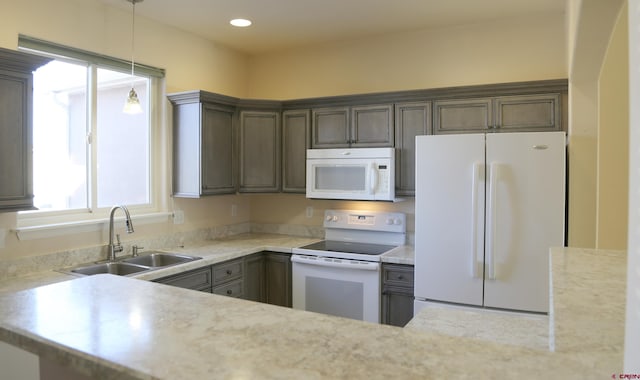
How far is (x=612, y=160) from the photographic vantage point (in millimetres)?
2658

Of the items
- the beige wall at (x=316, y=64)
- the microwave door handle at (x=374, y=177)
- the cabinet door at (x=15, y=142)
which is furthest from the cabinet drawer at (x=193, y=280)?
the microwave door handle at (x=374, y=177)

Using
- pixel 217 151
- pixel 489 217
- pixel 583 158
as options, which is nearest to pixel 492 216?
pixel 489 217

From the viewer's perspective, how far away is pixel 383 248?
376cm

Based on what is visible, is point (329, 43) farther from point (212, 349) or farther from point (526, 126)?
point (212, 349)

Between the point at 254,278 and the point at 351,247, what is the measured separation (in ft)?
2.74

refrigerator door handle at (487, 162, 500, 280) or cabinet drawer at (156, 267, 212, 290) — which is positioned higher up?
refrigerator door handle at (487, 162, 500, 280)

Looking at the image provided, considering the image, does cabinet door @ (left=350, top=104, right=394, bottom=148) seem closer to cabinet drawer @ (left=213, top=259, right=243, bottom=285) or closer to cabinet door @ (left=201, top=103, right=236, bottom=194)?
cabinet door @ (left=201, top=103, right=236, bottom=194)

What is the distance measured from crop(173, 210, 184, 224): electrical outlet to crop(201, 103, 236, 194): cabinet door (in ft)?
1.13

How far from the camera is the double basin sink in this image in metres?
2.95

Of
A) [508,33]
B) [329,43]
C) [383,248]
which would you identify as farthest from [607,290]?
[329,43]

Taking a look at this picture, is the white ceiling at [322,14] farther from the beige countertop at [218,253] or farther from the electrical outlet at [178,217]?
the beige countertop at [218,253]

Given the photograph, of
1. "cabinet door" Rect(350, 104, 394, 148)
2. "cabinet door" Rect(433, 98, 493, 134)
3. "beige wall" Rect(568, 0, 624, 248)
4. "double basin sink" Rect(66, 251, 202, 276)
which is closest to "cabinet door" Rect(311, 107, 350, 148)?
"cabinet door" Rect(350, 104, 394, 148)

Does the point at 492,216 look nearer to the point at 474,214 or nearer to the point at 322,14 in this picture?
the point at 474,214

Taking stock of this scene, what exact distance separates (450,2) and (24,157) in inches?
111
